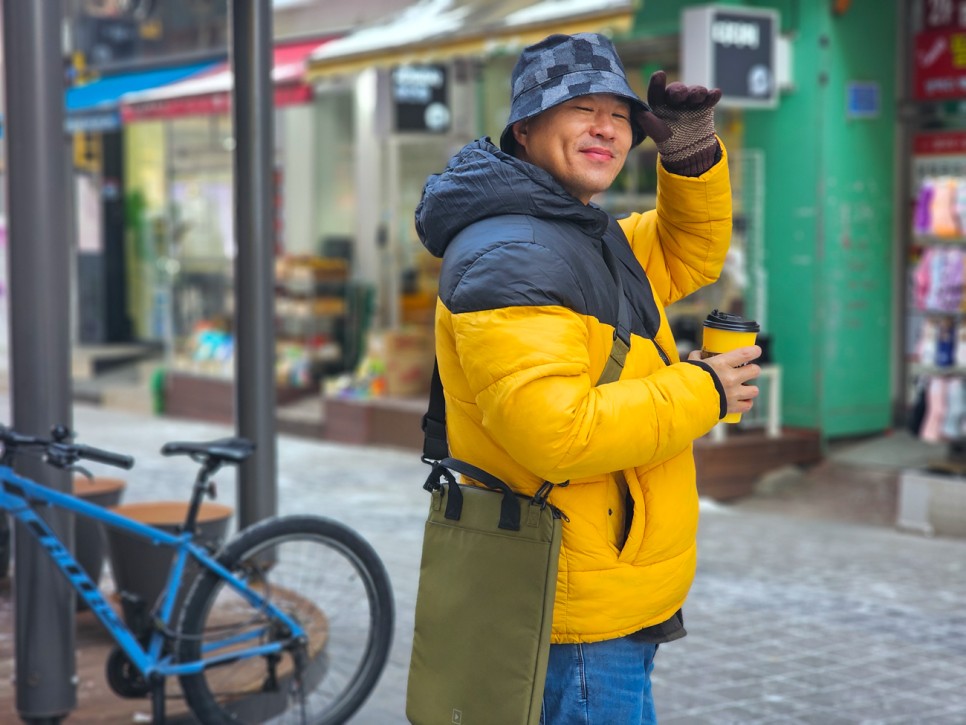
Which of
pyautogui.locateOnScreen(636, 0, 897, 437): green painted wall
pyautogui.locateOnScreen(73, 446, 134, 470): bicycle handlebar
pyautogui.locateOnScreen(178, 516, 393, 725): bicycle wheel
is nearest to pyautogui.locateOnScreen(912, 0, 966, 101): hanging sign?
pyautogui.locateOnScreen(636, 0, 897, 437): green painted wall

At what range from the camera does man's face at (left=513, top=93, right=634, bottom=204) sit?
283 cm

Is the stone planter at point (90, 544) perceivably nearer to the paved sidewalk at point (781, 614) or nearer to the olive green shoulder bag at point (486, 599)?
the paved sidewalk at point (781, 614)

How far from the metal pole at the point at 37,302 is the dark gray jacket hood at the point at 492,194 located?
2.23m

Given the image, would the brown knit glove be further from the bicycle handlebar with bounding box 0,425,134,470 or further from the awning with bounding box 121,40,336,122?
the awning with bounding box 121,40,336,122

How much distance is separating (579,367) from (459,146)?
34.8 ft

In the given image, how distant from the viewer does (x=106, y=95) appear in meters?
15.0

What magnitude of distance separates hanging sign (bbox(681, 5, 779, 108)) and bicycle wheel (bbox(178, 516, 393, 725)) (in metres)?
5.32

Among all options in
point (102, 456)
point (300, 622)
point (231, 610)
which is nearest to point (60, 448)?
point (102, 456)

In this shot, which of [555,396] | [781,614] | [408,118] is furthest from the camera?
[408,118]

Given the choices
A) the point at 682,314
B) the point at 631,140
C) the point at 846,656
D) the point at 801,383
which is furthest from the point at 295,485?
the point at 631,140

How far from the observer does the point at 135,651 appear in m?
4.61

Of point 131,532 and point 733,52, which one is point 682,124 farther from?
point 733,52

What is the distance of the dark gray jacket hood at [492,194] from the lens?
2762 millimetres

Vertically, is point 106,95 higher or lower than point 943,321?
higher
